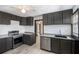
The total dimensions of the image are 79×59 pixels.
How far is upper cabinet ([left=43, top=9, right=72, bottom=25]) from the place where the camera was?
2901mm

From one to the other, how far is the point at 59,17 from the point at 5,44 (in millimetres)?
2814

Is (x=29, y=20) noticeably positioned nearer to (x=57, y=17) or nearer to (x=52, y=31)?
(x=52, y=31)

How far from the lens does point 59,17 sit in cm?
315

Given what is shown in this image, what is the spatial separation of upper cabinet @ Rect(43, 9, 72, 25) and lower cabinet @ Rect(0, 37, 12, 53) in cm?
217

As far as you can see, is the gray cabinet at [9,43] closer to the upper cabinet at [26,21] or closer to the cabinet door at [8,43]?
the cabinet door at [8,43]

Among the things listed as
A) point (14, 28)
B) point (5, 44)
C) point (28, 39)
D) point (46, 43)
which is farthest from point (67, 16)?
point (14, 28)

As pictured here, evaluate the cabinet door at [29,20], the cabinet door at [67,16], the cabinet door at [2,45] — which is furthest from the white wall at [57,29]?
the cabinet door at [2,45]

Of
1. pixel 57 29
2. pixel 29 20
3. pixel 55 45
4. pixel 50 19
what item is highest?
pixel 29 20

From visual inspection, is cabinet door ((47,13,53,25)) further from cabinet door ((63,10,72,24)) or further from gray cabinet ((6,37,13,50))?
gray cabinet ((6,37,13,50))

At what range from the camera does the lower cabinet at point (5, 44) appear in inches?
107

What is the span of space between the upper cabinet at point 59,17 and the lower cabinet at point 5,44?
85.4 inches
